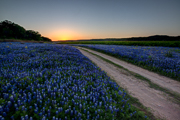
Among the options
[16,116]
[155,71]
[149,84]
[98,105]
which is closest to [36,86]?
[16,116]

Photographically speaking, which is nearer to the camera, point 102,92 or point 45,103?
point 45,103

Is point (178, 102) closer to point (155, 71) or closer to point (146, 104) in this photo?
point (146, 104)

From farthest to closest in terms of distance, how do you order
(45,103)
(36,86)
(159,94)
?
(159,94)
(36,86)
(45,103)

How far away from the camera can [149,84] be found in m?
7.03

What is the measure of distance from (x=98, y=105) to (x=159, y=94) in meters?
4.53

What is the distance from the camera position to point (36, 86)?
3.59 metres

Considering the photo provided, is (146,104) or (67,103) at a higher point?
(67,103)

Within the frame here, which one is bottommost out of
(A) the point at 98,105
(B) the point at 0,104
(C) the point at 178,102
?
(C) the point at 178,102

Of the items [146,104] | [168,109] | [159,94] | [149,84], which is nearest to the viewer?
[168,109]

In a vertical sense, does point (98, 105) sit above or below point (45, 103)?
below

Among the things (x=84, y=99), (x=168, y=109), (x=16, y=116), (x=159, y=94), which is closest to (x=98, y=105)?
(x=84, y=99)

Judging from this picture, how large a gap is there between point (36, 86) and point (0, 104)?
1121 millimetres

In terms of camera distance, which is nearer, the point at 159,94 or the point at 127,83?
the point at 159,94

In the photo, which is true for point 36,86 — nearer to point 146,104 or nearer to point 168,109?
point 146,104
